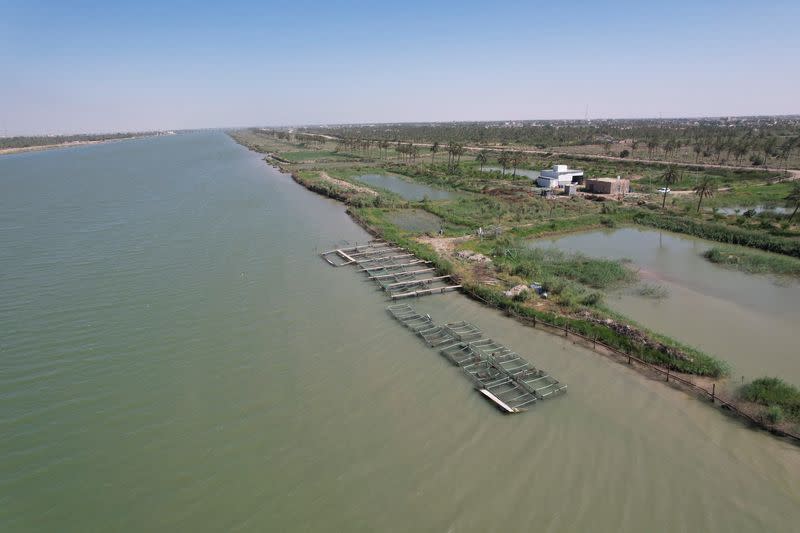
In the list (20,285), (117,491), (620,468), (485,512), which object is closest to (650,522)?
(620,468)

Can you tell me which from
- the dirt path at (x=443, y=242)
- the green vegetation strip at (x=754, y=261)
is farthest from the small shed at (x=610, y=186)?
the dirt path at (x=443, y=242)

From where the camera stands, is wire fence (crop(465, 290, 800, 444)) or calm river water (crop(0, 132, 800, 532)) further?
wire fence (crop(465, 290, 800, 444))

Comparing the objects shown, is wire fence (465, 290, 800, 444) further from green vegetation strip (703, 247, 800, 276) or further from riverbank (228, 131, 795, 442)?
green vegetation strip (703, 247, 800, 276)

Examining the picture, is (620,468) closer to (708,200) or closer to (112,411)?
(112,411)

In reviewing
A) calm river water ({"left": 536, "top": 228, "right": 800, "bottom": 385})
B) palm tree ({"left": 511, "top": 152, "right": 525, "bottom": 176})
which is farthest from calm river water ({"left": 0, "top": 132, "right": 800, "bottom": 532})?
palm tree ({"left": 511, "top": 152, "right": 525, "bottom": 176})

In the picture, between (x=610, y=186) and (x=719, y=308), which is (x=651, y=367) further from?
(x=610, y=186)
